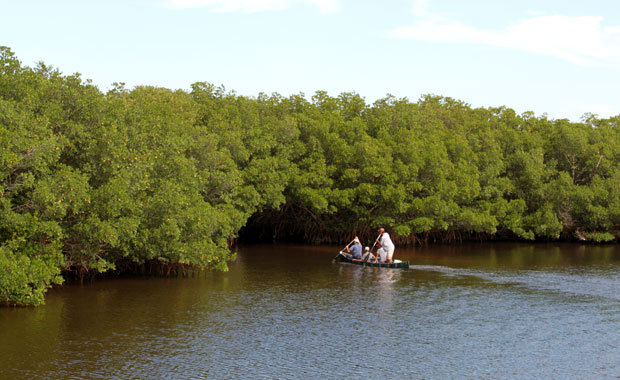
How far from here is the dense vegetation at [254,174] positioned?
79.4 ft

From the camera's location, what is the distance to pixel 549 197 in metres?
53.9

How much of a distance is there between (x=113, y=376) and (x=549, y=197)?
4571 cm

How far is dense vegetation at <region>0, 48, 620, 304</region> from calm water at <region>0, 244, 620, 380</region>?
2.20 meters

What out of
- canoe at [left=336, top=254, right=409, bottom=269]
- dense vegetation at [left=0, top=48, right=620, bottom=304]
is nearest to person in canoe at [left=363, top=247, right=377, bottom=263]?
canoe at [left=336, top=254, right=409, bottom=269]

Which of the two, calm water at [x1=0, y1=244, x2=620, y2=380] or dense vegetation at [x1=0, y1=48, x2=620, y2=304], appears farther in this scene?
dense vegetation at [x1=0, y1=48, x2=620, y2=304]

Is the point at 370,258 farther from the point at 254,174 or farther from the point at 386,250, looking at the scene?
the point at 254,174

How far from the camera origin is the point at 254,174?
4288 centimetres

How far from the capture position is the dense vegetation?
2420cm

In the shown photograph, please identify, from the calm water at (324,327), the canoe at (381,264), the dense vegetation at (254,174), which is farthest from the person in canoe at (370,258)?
the dense vegetation at (254,174)

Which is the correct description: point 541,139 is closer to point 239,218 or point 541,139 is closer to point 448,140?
point 448,140

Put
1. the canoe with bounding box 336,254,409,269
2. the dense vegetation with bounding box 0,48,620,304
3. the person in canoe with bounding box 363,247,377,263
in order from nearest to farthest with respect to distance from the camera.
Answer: the dense vegetation with bounding box 0,48,620,304
the canoe with bounding box 336,254,409,269
the person in canoe with bounding box 363,247,377,263

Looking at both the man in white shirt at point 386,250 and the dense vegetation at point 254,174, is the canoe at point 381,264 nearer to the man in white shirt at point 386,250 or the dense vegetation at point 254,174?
the man in white shirt at point 386,250

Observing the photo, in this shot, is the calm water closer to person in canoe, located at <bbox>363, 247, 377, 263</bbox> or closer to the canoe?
the canoe

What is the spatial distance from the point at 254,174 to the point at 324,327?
73.6 feet
